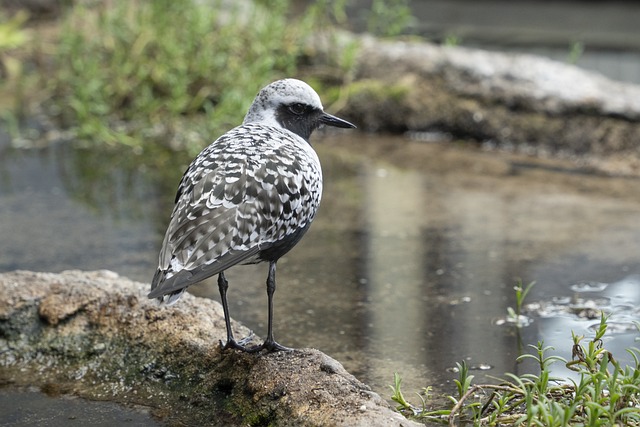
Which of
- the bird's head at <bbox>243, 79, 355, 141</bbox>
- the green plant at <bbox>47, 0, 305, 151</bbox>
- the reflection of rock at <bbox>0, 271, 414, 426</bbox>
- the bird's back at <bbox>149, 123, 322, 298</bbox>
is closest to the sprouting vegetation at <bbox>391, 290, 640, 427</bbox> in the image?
the reflection of rock at <bbox>0, 271, 414, 426</bbox>

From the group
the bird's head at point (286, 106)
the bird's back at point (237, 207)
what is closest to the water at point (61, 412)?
the bird's back at point (237, 207)

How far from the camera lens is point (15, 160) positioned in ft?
25.2

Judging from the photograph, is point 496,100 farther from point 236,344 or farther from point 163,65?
point 236,344

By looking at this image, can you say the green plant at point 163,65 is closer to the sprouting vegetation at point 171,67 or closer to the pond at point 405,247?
the sprouting vegetation at point 171,67

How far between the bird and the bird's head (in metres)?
0.09

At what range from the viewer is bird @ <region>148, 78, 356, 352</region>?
3.38 metres

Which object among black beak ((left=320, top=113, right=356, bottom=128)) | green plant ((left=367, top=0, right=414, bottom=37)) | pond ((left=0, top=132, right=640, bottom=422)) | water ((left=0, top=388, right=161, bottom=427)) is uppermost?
black beak ((left=320, top=113, right=356, bottom=128))

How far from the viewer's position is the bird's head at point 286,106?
399 centimetres

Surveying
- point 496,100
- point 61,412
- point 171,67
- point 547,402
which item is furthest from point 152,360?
point 496,100

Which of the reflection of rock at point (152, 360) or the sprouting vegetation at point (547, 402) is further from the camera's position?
the reflection of rock at point (152, 360)

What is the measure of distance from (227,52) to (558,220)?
371 cm

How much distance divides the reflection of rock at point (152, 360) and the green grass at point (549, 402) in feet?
1.29

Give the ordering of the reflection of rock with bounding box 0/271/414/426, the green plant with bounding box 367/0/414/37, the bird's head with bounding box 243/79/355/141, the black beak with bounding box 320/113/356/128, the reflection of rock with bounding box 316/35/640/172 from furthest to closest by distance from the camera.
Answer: the green plant with bounding box 367/0/414/37
the reflection of rock with bounding box 316/35/640/172
the black beak with bounding box 320/113/356/128
the bird's head with bounding box 243/79/355/141
the reflection of rock with bounding box 0/271/414/426

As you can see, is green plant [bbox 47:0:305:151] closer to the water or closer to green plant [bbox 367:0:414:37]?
green plant [bbox 367:0:414:37]
